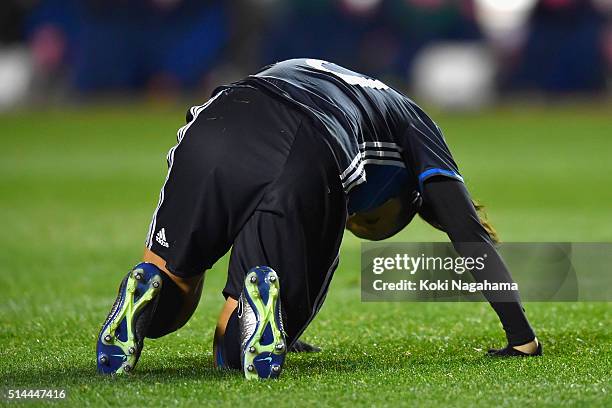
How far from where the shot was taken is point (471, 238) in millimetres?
4055

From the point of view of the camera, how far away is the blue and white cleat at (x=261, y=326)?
3.53m

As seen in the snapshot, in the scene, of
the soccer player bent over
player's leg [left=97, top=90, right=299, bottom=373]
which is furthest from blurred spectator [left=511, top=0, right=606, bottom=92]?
player's leg [left=97, top=90, right=299, bottom=373]

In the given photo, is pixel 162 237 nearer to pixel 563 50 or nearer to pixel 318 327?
pixel 318 327

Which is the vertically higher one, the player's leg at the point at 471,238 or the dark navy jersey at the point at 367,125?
the dark navy jersey at the point at 367,125

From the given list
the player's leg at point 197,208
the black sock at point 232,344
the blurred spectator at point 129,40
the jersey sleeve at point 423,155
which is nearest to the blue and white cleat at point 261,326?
the black sock at point 232,344

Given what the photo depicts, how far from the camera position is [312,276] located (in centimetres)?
379

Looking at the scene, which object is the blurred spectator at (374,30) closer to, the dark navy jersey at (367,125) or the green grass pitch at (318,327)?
the green grass pitch at (318,327)

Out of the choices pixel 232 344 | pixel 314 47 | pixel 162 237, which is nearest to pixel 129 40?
pixel 314 47

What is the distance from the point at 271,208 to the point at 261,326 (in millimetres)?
399

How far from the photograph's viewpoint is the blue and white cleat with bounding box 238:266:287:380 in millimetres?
3531

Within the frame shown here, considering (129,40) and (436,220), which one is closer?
(436,220)

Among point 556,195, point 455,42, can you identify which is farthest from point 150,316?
point 455,42

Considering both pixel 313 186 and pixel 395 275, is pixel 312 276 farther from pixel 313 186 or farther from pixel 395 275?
pixel 395 275

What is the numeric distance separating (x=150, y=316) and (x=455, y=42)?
759 inches
